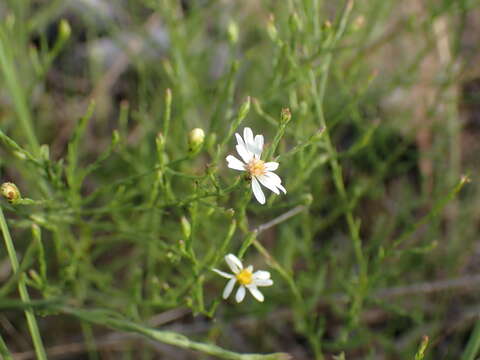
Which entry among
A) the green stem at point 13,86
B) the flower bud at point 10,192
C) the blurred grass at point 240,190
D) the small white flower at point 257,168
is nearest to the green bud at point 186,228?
the blurred grass at point 240,190

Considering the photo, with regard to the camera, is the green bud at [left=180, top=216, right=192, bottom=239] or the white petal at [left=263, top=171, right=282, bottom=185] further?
the green bud at [left=180, top=216, right=192, bottom=239]

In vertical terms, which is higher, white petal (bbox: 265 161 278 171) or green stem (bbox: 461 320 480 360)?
white petal (bbox: 265 161 278 171)

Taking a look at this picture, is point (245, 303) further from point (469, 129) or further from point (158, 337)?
point (469, 129)

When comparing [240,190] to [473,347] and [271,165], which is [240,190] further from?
[473,347]

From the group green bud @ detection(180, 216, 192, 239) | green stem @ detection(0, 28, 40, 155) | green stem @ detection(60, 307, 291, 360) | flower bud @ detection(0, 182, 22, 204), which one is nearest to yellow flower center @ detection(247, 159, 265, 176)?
green bud @ detection(180, 216, 192, 239)

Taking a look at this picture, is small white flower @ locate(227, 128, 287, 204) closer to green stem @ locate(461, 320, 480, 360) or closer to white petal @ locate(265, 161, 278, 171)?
white petal @ locate(265, 161, 278, 171)

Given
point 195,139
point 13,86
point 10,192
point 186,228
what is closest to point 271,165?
point 195,139
